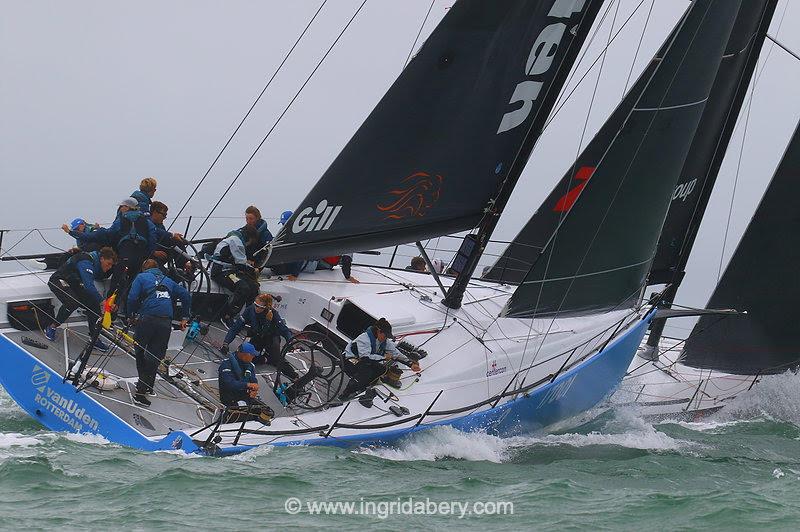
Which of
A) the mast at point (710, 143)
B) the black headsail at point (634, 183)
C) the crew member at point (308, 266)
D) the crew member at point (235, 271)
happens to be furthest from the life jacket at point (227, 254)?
the mast at point (710, 143)

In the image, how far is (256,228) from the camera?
39.6 ft

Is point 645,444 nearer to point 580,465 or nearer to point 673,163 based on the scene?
point 580,465

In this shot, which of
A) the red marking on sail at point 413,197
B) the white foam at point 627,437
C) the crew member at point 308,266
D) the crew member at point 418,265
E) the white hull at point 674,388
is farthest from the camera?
the crew member at point 418,265

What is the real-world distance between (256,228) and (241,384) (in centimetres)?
245

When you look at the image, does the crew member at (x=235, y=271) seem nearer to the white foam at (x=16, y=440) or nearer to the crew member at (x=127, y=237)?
the crew member at (x=127, y=237)

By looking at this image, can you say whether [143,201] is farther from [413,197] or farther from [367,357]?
[367,357]

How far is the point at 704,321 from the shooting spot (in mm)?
14508

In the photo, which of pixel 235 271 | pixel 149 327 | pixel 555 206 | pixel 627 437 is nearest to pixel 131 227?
pixel 235 271

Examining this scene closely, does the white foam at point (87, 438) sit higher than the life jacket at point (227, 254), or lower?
lower

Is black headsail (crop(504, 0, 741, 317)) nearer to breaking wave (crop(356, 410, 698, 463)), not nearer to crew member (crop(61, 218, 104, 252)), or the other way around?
breaking wave (crop(356, 410, 698, 463))

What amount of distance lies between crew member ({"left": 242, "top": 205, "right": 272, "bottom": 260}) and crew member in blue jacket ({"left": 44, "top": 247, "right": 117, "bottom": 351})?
1.60 m

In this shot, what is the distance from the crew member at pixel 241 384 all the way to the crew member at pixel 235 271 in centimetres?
165

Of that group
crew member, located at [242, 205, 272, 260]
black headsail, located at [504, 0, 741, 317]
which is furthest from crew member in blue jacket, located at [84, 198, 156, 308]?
black headsail, located at [504, 0, 741, 317]

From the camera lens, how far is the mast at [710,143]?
13406mm
